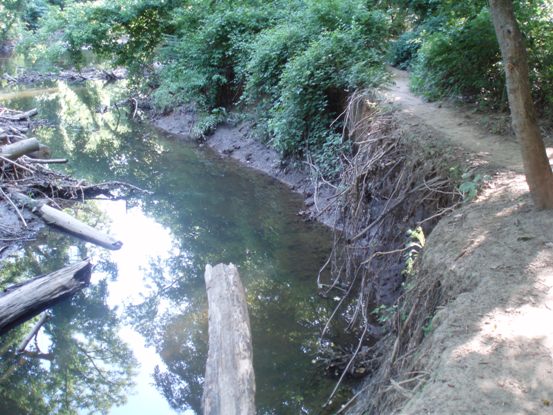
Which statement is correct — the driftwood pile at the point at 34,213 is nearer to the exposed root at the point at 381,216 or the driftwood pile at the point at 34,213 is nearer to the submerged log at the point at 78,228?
the submerged log at the point at 78,228

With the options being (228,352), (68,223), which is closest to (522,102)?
(228,352)

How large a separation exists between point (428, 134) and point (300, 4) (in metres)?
8.68

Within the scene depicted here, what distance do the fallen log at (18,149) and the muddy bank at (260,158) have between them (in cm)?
496

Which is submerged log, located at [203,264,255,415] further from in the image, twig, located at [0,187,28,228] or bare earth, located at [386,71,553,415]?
twig, located at [0,187,28,228]

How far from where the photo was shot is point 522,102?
4.40 meters

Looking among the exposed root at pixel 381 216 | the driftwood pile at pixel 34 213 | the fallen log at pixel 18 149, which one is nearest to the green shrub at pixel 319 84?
the exposed root at pixel 381 216

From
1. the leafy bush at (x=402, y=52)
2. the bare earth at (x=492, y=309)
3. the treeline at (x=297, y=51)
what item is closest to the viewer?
the bare earth at (x=492, y=309)

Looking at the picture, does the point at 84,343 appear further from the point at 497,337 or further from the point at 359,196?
the point at 497,337

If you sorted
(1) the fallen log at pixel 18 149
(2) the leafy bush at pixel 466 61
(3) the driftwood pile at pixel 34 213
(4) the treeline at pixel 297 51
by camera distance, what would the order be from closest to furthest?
(3) the driftwood pile at pixel 34 213 < (2) the leafy bush at pixel 466 61 < (4) the treeline at pixel 297 51 < (1) the fallen log at pixel 18 149

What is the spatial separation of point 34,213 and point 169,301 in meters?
3.95

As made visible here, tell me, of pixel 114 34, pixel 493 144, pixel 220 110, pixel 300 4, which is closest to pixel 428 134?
pixel 493 144

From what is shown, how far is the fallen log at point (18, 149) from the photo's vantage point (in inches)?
410

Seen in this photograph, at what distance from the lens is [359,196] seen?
694cm

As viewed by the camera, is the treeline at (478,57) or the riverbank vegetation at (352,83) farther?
the treeline at (478,57)
